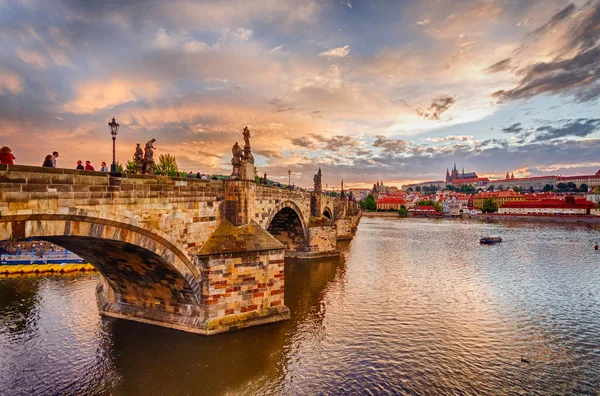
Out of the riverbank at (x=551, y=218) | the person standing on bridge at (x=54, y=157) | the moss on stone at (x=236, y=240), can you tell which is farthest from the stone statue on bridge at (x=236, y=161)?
the riverbank at (x=551, y=218)

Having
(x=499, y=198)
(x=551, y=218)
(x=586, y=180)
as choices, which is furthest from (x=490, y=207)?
(x=586, y=180)

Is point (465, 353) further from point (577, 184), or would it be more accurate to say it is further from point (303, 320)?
point (577, 184)

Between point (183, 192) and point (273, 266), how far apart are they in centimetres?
493

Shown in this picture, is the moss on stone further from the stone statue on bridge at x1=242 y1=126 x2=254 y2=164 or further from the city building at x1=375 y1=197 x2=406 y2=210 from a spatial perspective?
the city building at x1=375 y1=197 x2=406 y2=210

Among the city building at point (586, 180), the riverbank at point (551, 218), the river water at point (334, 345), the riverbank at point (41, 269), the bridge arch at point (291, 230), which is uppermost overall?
the city building at point (586, 180)

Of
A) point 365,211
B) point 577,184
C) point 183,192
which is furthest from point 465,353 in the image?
point 577,184

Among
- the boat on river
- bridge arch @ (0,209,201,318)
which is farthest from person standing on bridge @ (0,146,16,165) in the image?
the boat on river

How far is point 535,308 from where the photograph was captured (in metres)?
18.2

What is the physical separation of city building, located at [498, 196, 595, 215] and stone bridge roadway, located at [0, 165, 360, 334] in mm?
108482

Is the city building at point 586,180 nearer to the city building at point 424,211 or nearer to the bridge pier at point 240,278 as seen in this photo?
the city building at point 424,211

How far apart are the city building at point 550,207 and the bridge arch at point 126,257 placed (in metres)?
111

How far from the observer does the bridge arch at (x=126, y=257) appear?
8659 mm

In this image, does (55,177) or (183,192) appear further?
(183,192)

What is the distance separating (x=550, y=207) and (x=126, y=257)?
115662 millimetres
